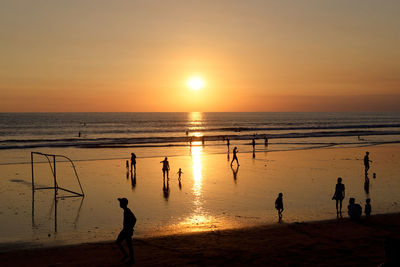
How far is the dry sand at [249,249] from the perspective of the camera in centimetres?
1105

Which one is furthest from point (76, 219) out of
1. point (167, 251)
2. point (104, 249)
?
point (167, 251)

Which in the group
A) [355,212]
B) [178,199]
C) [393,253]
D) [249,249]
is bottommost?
[249,249]

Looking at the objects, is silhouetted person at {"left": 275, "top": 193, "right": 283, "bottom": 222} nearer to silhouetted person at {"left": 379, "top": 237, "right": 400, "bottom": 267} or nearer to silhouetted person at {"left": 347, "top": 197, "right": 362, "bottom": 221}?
silhouetted person at {"left": 347, "top": 197, "right": 362, "bottom": 221}

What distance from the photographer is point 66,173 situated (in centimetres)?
2842

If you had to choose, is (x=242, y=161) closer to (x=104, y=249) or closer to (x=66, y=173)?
(x=66, y=173)

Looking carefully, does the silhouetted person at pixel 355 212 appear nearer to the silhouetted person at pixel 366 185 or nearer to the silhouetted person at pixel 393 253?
the silhouetted person at pixel 366 185

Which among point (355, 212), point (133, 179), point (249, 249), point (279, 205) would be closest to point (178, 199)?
point (279, 205)

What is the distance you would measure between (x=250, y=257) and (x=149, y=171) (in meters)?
18.9

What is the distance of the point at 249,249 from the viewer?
12.1 m

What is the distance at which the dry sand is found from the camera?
11047 mm

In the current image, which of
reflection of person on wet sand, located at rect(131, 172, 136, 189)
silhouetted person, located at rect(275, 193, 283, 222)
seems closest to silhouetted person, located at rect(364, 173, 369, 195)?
silhouetted person, located at rect(275, 193, 283, 222)

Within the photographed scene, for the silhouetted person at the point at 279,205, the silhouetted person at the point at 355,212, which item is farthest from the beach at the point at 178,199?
the silhouetted person at the point at 355,212

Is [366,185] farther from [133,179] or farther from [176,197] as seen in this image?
[133,179]

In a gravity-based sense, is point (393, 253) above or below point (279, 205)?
above
